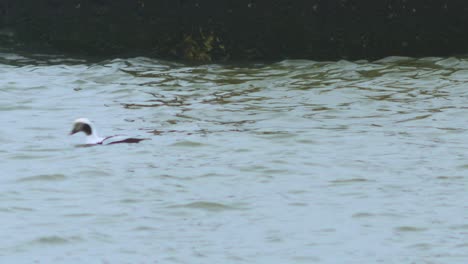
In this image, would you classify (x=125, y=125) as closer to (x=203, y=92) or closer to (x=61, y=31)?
(x=203, y=92)

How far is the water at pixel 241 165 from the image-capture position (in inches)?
266

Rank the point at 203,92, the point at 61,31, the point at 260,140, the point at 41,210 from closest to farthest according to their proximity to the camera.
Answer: the point at 41,210 < the point at 260,140 < the point at 203,92 < the point at 61,31

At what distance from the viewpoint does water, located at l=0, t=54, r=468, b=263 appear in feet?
22.2

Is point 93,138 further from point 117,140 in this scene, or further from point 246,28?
point 246,28

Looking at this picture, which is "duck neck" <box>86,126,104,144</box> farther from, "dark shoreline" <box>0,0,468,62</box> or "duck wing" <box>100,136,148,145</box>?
A: "dark shoreline" <box>0,0,468,62</box>

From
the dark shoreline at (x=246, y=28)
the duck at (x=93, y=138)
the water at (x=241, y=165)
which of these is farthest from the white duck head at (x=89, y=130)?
the dark shoreline at (x=246, y=28)

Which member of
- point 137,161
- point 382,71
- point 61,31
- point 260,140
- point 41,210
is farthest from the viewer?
point 61,31

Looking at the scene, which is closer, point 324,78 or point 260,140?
point 260,140

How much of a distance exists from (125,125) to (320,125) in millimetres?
2163

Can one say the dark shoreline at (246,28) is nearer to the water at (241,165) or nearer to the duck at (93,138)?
the water at (241,165)

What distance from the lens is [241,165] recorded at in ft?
29.9

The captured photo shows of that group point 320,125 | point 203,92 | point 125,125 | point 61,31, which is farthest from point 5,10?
point 320,125

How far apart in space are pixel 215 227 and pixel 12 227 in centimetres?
142

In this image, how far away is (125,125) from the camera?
11.3 meters
